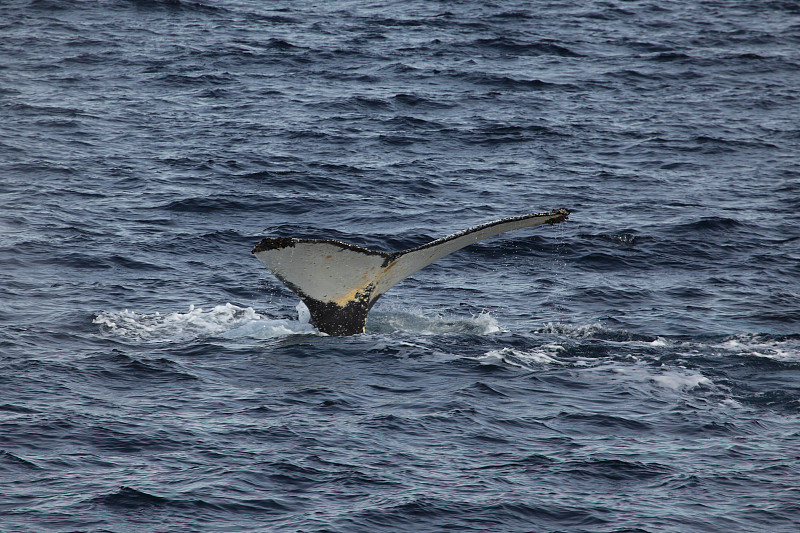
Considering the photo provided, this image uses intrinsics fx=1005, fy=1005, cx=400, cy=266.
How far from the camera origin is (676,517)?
859 centimetres

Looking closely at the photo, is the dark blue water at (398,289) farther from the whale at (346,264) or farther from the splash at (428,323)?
the whale at (346,264)

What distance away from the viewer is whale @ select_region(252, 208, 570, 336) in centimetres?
1073

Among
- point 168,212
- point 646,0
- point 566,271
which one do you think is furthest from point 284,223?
point 646,0

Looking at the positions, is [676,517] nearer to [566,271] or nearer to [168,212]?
[566,271]

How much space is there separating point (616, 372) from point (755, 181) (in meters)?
11.6

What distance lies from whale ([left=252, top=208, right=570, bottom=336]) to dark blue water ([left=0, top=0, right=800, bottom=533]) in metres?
0.58

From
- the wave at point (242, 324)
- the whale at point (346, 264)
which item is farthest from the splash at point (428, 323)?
the whale at point (346, 264)

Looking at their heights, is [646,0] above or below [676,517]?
above

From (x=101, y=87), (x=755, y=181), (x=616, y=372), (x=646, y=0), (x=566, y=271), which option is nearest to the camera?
(x=616, y=372)

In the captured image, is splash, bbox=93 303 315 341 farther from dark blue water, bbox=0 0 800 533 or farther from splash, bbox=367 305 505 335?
splash, bbox=367 305 505 335

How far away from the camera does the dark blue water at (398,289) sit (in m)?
9.00

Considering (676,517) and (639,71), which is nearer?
(676,517)

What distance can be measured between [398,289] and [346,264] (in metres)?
4.20

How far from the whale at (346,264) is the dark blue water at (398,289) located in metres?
0.58
